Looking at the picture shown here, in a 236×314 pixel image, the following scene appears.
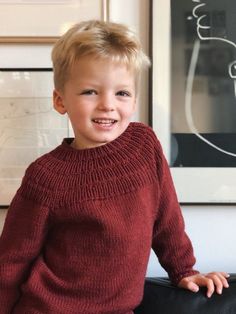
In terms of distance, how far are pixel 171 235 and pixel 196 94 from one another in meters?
0.43

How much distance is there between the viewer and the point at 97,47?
1097 mm

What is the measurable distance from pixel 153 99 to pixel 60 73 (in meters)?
0.39

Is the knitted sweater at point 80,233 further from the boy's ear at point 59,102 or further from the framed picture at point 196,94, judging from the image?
the framed picture at point 196,94

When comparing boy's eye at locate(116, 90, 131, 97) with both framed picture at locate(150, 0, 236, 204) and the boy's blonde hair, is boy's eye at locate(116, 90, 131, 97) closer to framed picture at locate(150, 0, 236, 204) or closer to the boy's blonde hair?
the boy's blonde hair

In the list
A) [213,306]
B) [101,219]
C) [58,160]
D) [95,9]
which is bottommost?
[213,306]

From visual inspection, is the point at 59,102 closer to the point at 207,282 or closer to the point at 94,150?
the point at 94,150

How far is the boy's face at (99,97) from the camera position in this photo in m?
1.10

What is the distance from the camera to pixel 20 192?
3.93 feet

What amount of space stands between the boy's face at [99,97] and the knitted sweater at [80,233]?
6cm

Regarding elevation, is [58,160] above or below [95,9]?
below

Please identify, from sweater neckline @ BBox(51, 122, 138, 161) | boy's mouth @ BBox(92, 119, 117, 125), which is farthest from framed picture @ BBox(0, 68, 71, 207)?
boy's mouth @ BBox(92, 119, 117, 125)

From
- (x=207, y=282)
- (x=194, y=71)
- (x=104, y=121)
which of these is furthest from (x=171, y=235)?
(x=194, y=71)

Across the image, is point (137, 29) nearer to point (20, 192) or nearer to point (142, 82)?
point (142, 82)

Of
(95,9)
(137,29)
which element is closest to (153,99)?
(137,29)
